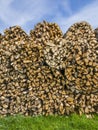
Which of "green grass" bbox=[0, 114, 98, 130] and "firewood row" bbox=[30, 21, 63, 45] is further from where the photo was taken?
"firewood row" bbox=[30, 21, 63, 45]

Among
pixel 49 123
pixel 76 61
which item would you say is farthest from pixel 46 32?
A: pixel 49 123

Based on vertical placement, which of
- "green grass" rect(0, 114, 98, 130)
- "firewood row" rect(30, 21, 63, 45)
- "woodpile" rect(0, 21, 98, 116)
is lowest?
"green grass" rect(0, 114, 98, 130)

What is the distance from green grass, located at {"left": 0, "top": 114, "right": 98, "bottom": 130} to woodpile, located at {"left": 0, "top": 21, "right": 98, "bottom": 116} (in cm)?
35

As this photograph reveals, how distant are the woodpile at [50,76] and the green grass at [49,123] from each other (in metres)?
0.35

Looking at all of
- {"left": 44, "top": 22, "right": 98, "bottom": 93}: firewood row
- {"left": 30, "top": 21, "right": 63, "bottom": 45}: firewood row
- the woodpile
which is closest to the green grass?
the woodpile

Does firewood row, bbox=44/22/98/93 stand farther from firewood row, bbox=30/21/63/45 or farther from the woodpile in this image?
firewood row, bbox=30/21/63/45

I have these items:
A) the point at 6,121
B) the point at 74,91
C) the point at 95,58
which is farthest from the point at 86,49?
the point at 6,121

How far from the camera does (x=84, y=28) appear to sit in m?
13.5

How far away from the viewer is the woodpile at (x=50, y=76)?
40.4 ft

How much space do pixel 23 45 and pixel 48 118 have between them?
2560 mm

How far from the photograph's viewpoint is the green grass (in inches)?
446

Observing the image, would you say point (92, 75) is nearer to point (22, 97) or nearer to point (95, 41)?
point (95, 41)

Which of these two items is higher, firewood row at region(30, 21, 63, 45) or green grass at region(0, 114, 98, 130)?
firewood row at region(30, 21, 63, 45)

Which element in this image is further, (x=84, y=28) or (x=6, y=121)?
(x=84, y=28)
